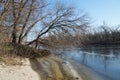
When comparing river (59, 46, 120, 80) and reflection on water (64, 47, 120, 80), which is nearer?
river (59, 46, 120, 80)

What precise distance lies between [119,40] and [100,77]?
62.2 m

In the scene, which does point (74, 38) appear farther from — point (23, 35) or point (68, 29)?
point (23, 35)

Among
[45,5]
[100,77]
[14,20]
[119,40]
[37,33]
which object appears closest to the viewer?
[100,77]

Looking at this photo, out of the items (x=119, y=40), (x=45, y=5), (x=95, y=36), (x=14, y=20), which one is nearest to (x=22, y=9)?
(x=14, y=20)

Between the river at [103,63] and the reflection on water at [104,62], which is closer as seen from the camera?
the river at [103,63]

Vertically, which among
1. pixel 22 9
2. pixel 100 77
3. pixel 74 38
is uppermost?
pixel 22 9

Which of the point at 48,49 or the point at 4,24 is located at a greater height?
the point at 4,24

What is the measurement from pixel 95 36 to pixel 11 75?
249 ft

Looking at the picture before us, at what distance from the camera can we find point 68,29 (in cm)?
3303

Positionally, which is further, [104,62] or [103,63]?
[104,62]

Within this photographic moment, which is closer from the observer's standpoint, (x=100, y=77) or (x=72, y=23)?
(x=100, y=77)

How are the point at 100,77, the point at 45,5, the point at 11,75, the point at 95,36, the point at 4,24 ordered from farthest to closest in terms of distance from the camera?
1. the point at 95,36
2. the point at 45,5
3. the point at 4,24
4. the point at 100,77
5. the point at 11,75

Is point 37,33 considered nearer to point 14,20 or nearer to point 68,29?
point 68,29

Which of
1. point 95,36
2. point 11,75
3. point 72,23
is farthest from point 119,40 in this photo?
point 11,75
